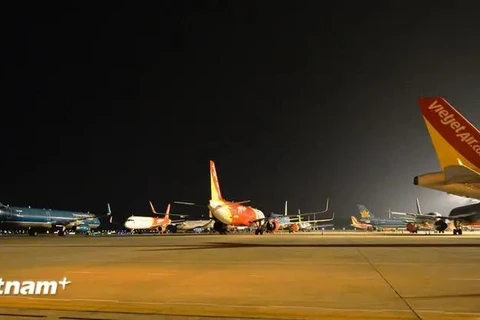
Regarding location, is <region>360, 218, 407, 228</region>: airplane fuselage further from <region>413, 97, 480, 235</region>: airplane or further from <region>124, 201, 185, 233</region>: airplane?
<region>413, 97, 480, 235</region>: airplane

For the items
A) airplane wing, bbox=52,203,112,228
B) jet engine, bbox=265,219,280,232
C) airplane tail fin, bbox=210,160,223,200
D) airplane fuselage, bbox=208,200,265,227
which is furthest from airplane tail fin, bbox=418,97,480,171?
airplane wing, bbox=52,203,112,228

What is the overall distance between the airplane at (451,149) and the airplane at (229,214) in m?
43.6

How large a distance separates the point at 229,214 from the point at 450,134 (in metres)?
45.4

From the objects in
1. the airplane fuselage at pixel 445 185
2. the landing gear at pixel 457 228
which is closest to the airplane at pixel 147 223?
the landing gear at pixel 457 228

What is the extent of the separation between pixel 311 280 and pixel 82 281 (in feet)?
20.9

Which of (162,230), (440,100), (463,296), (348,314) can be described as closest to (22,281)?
(348,314)

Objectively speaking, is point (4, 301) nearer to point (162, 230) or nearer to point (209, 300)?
point (209, 300)

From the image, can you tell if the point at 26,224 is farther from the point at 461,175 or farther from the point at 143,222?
the point at 461,175

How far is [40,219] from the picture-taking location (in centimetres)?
7925

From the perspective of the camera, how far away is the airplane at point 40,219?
7375 centimetres

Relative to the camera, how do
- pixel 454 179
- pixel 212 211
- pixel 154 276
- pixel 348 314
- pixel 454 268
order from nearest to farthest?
pixel 348 314 < pixel 154 276 < pixel 454 268 < pixel 454 179 < pixel 212 211

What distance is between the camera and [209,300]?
10.4 m

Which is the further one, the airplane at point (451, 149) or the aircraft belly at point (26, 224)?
the aircraft belly at point (26, 224)

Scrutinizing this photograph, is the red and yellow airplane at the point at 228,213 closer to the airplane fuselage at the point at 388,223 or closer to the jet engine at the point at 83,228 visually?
the jet engine at the point at 83,228
